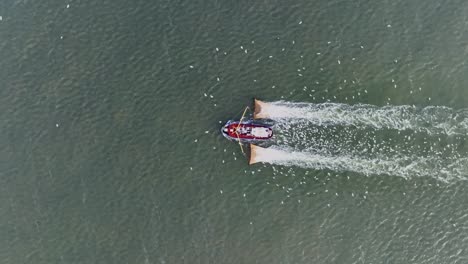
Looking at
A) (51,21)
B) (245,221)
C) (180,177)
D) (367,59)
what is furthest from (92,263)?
(367,59)

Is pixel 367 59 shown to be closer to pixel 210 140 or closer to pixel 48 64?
pixel 210 140

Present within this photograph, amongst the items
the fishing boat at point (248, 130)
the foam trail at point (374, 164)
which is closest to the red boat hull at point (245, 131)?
the fishing boat at point (248, 130)

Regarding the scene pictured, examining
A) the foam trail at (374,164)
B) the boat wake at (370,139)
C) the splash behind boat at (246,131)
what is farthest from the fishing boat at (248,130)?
the foam trail at (374,164)

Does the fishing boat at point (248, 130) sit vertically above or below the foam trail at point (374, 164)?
above

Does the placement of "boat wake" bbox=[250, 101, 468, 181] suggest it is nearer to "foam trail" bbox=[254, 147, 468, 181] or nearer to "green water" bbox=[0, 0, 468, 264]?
"foam trail" bbox=[254, 147, 468, 181]

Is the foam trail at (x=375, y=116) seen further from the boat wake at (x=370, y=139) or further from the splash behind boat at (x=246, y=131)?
the splash behind boat at (x=246, y=131)

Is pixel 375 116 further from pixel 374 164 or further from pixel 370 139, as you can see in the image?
pixel 374 164

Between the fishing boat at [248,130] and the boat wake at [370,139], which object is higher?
the fishing boat at [248,130]

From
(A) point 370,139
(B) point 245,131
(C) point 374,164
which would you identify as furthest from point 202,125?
(C) point 374,164
